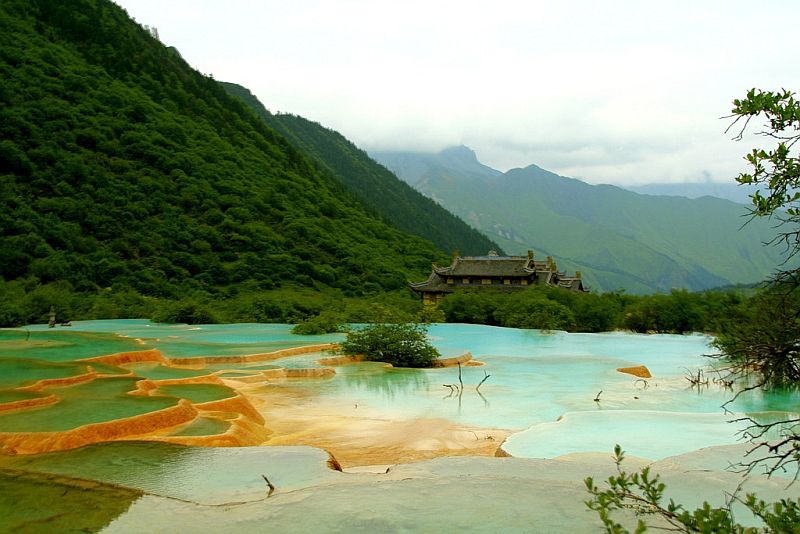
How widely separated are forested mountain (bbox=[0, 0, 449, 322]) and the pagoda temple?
6096 millimetres

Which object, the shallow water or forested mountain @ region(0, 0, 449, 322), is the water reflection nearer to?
the shallow water

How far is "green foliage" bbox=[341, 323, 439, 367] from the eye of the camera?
632 inches

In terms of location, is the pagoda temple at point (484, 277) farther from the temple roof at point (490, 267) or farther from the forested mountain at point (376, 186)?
the forested mountain at point (376, 186)

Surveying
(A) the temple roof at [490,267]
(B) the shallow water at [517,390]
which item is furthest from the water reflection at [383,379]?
(A) the temple roof at [490,267]

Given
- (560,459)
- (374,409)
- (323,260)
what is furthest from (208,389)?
(323,260)

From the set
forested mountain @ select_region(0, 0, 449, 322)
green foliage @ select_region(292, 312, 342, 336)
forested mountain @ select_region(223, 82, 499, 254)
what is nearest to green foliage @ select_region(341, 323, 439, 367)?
green foliage @ select_region(292, 312, 342, 336)

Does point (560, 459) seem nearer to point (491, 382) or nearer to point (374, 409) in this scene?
point (374, 409)

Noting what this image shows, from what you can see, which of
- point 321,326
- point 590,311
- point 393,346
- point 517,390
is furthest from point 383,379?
point 590,311

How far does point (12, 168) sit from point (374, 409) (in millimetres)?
37699

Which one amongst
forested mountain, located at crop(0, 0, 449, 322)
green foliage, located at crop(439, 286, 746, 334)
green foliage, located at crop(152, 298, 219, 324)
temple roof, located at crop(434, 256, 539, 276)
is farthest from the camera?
temple roof, located at crop(434, 256, 539, 276)

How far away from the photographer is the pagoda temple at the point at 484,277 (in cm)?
3728

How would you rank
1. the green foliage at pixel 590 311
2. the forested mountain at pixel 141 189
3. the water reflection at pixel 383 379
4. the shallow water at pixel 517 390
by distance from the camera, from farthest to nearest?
the forested mountain at pixel 141 189, the green foliage at pixel 590 311, the water reflection at pixel 383 379, the shallow water at pixel 517 390

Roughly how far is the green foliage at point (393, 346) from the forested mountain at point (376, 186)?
6711 centimetres

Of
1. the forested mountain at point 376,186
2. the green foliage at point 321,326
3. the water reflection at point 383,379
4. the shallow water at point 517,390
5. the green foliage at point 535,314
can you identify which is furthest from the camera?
the forested mountain at point 376,186
